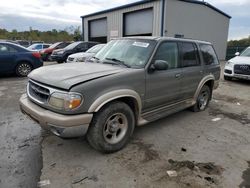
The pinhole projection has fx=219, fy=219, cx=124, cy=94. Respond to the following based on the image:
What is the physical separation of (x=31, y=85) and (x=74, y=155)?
1.31 meters

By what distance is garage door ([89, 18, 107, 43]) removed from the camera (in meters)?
22.6

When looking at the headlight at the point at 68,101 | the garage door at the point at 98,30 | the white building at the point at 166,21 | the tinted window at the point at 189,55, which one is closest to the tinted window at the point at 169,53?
the tinted window at the point at 189,55

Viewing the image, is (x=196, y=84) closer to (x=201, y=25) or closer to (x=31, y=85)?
(x=31, y=85)

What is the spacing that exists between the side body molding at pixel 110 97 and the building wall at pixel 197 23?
45.9ft

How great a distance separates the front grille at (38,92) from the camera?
3082mm

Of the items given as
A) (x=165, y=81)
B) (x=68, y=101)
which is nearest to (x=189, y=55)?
(x=165, y=81)

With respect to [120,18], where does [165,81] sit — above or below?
below

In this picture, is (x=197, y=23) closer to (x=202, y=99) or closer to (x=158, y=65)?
(x=202, y=99)

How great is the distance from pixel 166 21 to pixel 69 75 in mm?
14481

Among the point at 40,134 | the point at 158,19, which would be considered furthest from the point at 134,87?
the point at 158,19

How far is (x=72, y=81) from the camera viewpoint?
2900mm

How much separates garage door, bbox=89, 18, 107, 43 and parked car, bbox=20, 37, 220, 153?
18.9m

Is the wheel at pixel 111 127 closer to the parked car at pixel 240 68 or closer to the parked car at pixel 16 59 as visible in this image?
the parked car at pixel 240 68

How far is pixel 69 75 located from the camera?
3.13m
